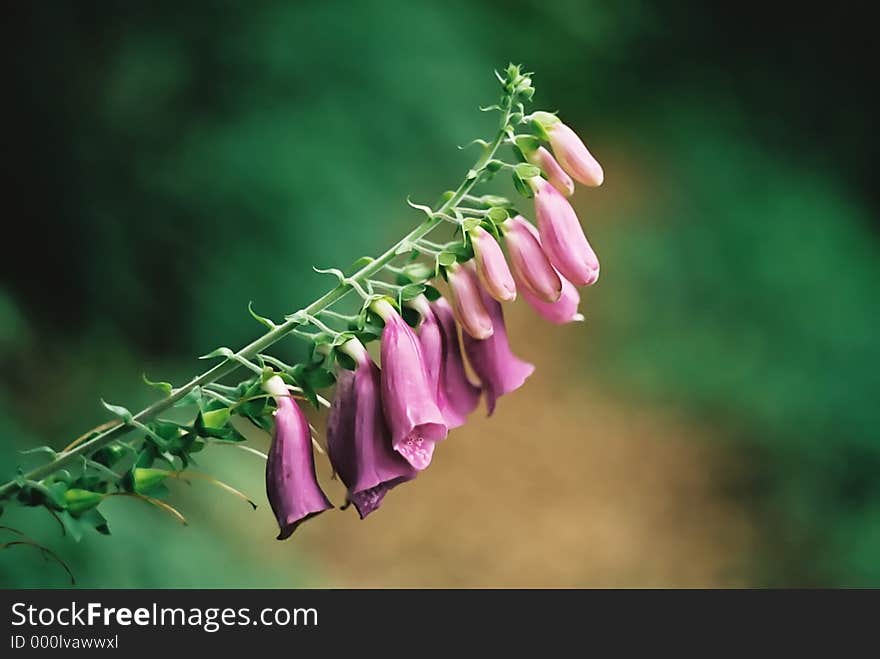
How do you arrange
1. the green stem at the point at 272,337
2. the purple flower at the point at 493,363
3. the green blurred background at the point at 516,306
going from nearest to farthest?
1. the green stem at the point at 272,337
2. the purple flower at the point at 493,363
3. the green blurred background at the point at 516,306

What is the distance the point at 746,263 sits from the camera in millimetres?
3037

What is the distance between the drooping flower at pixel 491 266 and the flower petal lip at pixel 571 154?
86 millimetres

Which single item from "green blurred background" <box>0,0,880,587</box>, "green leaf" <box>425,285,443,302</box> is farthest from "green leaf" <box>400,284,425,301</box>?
"green blurred background" <box>0,0,880,587</box>

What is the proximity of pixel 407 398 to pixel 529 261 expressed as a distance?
0.13 meters

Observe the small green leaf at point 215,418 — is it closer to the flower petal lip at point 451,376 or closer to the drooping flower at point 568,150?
the flower petal lip at point 451,376

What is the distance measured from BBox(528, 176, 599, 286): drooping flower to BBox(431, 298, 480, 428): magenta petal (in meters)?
0.09

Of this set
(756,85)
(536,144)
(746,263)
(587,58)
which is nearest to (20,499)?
(536,144)

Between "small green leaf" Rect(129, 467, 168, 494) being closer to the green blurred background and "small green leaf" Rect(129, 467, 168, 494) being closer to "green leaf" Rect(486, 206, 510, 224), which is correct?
"green leaf" Rect(486, 206, 510, 224)

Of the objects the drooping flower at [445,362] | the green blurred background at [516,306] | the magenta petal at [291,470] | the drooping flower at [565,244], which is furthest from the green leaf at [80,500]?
the green blurred background at [516,306]

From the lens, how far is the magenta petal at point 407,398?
746 mm

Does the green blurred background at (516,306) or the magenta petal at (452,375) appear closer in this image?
the magenta petal at (452,375)

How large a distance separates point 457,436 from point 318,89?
1.24m

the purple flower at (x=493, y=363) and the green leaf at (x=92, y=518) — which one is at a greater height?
the purple flower at (x=493, y=363)

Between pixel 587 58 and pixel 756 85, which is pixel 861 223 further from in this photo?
pixel 587 58
